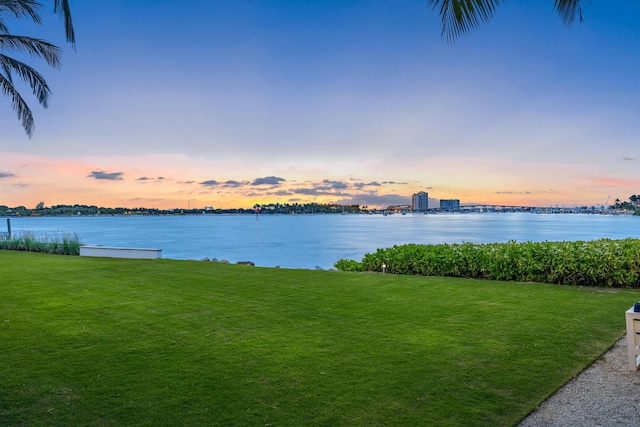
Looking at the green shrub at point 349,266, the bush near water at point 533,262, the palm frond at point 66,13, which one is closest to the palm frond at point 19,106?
the palm frond at point 66,13

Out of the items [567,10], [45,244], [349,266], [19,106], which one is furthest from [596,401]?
[45,244]

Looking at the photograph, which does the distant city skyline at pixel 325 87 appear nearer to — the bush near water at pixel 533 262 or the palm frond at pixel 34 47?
the palm frond at pixel 34 47

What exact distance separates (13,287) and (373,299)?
7162 millimetres

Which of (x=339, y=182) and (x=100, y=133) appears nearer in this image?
(x=100, y=133)

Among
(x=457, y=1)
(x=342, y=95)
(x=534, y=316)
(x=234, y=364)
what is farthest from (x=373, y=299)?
(x=342, y=95)

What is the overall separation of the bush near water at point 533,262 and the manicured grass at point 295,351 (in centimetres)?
60

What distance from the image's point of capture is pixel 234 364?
168 inches

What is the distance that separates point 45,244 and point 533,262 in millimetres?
17799

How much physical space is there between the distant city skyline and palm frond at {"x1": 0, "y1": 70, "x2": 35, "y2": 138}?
528mm

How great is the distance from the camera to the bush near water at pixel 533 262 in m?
8.30

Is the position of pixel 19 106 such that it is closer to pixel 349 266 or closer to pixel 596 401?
pixel 349 266

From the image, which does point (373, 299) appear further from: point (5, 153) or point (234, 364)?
point (5, 153)

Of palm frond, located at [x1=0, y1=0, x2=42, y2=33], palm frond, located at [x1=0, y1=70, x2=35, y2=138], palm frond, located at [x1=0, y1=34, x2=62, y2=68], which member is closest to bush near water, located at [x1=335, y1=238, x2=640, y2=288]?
palm frond, located at [x1=0, y1=34, x2=62, y2=68]

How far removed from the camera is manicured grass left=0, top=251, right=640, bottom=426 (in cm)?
333
